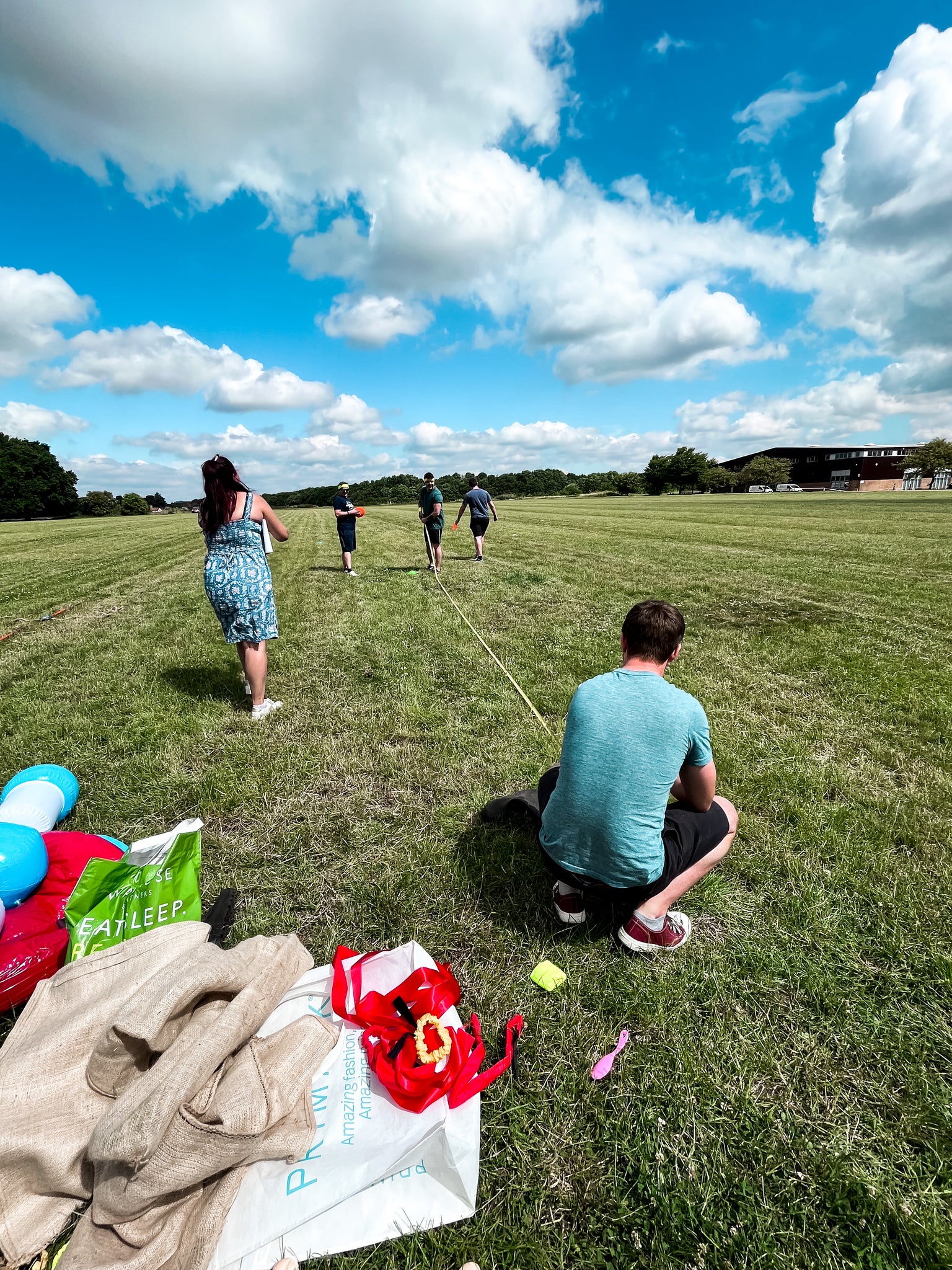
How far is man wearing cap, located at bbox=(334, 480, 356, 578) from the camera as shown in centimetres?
1144

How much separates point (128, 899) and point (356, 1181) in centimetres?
136

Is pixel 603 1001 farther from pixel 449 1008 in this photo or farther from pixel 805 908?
pixel 805 908

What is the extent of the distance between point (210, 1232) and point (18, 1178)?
544 mm

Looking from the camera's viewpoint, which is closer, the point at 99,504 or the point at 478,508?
the point at 478,508

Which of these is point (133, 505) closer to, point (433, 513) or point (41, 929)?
point (433, 513)

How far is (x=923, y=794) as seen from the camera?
345cm

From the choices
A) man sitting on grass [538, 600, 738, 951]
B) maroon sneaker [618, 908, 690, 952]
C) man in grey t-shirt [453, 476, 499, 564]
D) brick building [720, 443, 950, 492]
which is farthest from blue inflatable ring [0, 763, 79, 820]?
brick building [720, 443, 950, 492]

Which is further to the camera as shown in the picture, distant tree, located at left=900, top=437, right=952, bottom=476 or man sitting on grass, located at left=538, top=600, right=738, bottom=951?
distant tree, located at left=900, top=437, right=952, bottom=476

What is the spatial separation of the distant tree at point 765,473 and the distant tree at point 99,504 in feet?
337

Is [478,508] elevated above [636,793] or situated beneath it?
elevated above

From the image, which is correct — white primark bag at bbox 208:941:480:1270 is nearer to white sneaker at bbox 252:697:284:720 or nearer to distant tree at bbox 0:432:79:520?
white sneaker at bbox 252:697:284:720

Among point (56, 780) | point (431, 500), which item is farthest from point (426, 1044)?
point (431, 500)

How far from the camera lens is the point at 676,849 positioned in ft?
7.79

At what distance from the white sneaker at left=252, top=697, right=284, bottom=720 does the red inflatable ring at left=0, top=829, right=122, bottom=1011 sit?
6.87 ft
